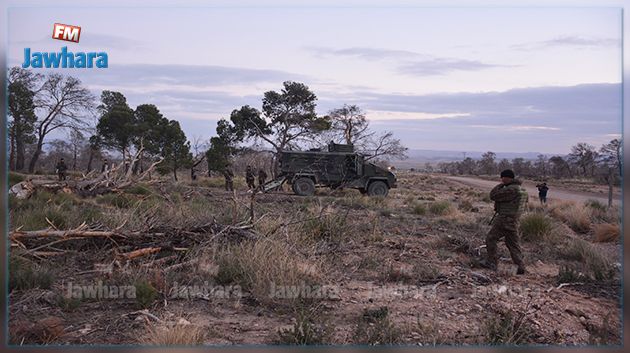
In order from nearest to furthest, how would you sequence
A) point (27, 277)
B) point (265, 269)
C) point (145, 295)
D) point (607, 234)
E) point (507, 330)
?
1. point (507, 330)
2. point (145, 295)
3. point (27, 277)
4. point (265, 269)
5. point (607, 234)

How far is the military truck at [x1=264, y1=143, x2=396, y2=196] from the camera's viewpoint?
2058cm

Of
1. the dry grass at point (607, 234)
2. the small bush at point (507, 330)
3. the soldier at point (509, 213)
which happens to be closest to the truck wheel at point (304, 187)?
the dry grass at point (607, 234)

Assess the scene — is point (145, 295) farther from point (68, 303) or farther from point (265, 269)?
point (265, 269)

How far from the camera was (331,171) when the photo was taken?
69.4 ft

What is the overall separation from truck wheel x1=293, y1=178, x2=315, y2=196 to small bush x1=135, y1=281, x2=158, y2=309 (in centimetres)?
1458

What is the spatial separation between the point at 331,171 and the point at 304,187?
1432 millimetres

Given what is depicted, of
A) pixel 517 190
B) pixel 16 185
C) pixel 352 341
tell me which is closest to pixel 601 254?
pixel 517 190

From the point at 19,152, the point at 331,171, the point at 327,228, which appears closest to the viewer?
the point at 19,152

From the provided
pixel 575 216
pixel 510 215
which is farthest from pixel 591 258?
pixel 575 216

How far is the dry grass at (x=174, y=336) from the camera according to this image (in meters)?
4.45

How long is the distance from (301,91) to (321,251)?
20.1ft

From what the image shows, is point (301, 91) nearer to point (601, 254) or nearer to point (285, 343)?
point (601, 254)

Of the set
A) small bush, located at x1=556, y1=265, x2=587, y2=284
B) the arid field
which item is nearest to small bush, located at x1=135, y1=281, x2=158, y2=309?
the arid field

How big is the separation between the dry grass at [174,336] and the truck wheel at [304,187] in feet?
50.7
